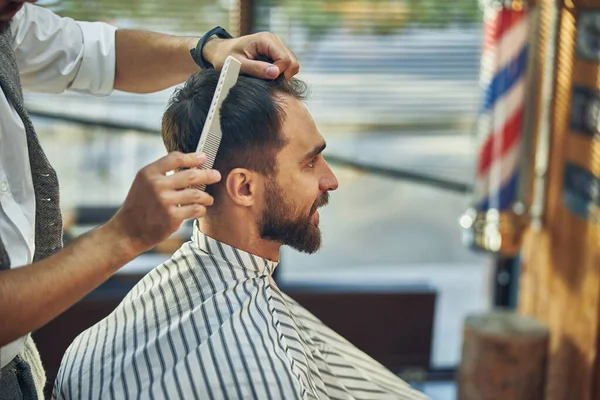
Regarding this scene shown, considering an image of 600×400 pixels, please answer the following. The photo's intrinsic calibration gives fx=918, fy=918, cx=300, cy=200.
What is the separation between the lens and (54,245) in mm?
1719

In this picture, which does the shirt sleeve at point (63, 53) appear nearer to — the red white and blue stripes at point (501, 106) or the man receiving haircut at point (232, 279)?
the man receiving haircut at point (232, 279)

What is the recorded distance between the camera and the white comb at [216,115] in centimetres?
155

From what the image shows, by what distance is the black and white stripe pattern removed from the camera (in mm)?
1538

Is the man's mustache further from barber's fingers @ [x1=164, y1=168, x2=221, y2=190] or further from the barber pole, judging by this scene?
the barber pole

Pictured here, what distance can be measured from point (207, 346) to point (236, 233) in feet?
0.86

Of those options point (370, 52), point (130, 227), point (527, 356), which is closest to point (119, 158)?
point (370, 52)

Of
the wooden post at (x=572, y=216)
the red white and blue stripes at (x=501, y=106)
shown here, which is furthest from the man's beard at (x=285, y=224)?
the red white and blue stripes at (x=501, y=106)

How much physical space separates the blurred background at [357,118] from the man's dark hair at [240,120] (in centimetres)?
162

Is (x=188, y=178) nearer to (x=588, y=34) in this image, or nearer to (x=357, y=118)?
(x=588, y=34)

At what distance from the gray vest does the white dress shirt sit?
2cm

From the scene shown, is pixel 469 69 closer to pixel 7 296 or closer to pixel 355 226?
pixel 355 226

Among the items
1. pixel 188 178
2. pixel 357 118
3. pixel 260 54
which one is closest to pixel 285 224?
pixel 260 54

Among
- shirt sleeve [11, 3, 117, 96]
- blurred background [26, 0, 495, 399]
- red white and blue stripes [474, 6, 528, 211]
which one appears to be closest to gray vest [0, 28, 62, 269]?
shirt sleeve [11, 3, 117, 96]

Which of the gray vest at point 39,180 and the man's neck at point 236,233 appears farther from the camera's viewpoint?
the man's neck at point 236,233
